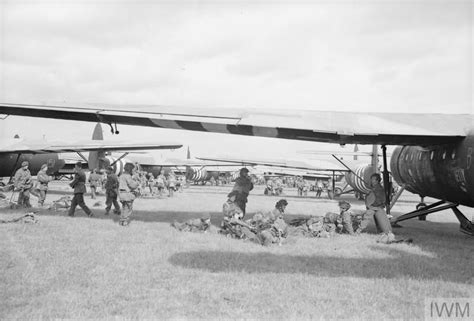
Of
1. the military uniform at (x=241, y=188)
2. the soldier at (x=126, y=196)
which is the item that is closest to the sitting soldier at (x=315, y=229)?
the military uniform at (x=241, y=188)

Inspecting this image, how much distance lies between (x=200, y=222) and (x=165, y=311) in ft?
20.9

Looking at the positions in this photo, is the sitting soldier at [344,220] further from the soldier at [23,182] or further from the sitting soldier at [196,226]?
the soldier at [23,182]

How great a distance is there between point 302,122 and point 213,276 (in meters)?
3.40

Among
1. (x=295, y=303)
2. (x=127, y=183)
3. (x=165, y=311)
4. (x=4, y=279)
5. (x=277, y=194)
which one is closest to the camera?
(x=165, y=311)

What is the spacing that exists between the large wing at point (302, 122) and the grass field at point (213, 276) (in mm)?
2561

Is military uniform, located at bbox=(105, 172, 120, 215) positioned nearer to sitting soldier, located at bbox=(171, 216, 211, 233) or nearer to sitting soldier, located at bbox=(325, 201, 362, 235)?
sitting soldier, located at bbox=(171, 216, 211, 233)

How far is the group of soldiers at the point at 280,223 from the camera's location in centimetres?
981

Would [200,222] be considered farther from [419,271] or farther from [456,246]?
[456,246]

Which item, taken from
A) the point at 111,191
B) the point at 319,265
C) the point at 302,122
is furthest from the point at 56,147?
the point at 319,265

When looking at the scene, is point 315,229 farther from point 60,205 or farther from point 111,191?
point 60,205

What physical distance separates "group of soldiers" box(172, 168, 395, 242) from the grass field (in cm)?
43

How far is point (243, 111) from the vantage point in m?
8.65

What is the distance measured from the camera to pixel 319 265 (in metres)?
7.36

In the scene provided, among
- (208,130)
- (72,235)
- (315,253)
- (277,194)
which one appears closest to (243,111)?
(208,130)
